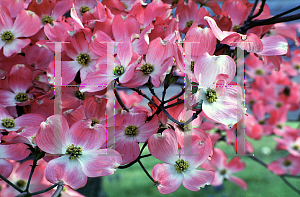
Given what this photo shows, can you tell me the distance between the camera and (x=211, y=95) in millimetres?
285

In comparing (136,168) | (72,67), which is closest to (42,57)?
(72,67)

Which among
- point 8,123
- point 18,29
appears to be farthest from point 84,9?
point 8,123

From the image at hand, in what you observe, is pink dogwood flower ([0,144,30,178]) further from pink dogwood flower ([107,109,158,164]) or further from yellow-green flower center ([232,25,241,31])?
yellow-green flower center ([232,25,241,31])

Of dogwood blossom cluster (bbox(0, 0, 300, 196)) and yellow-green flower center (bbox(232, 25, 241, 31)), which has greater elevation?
yellow-green flower center (bbox(232, 25, 241, 31))

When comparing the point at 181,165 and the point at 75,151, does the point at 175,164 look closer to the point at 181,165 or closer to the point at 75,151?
the point at 181,165

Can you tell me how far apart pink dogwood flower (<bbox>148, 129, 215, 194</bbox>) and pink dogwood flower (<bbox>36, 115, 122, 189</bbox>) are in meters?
0.05

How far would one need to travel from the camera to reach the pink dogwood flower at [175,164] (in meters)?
0.31

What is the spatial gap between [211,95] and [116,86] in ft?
0.38

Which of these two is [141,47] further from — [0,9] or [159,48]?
[0,9]

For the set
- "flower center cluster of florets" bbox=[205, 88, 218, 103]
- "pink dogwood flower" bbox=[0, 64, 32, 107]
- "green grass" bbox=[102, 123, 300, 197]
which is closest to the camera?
"flower center cluster of florets" bbox=[205, 88, 218, 103]

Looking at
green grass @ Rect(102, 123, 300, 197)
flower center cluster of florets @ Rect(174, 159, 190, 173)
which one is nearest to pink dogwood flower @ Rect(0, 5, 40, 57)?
flower center cluster of florets @ Rect(174, 159, 190, 173)

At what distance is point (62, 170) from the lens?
29cm

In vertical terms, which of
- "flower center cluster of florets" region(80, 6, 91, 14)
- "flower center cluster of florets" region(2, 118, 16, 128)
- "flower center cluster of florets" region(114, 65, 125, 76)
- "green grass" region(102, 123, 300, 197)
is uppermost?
"flower center cluster of florets" region(80, 6, 91, 14)

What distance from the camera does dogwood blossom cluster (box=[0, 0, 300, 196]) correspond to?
0.96 feet
